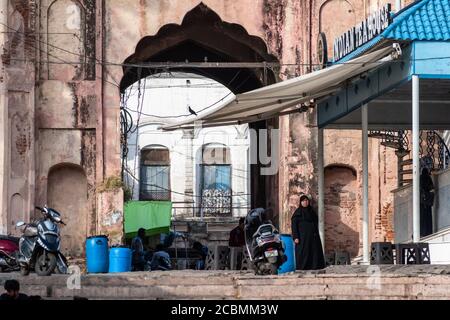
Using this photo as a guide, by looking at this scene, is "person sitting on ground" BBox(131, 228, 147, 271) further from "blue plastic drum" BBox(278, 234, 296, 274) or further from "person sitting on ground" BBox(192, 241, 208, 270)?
"blue plastic drum" BBox(278, 234, 296, 274)

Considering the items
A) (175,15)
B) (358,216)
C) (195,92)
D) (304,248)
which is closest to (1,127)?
(175,15)

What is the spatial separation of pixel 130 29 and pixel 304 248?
1025 centimetres

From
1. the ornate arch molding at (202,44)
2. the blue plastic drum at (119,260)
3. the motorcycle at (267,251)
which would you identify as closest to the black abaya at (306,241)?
the motorcycle at (267,251)

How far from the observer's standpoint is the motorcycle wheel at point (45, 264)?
793 inches

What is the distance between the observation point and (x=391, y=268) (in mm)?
19328

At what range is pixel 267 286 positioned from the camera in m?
17.3

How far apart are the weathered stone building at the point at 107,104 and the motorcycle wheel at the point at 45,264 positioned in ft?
26.0

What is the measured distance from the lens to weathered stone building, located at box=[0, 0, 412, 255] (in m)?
28.6

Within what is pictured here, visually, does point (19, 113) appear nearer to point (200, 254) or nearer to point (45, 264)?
point (200, 254)

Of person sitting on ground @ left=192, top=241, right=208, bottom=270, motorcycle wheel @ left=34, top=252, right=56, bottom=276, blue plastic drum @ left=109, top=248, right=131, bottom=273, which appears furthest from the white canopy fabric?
person sitting on ground @ left=192, top=241, right=208, bottom=270

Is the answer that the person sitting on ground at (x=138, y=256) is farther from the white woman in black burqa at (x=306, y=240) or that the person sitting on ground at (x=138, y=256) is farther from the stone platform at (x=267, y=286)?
the stone platform at (x=267, y=286)

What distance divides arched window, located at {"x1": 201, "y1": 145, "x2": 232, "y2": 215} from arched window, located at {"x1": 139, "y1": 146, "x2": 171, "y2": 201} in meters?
1.32

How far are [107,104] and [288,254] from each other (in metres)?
9.21

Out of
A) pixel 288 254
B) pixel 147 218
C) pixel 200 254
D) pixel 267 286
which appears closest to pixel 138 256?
pixel 288 254
